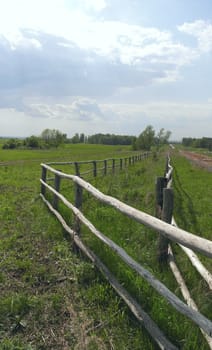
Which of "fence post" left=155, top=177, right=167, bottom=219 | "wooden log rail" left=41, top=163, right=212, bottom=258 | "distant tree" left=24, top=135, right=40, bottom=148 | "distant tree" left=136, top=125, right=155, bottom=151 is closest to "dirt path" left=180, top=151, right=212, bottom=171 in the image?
"fence post" left=155, top=177, right=167, bottom=219

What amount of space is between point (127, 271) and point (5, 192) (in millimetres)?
7919

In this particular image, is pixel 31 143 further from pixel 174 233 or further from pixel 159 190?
pixel 174 233

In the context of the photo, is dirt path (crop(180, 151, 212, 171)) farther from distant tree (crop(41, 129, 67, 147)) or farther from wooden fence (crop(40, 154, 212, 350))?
distant tree (crop(41, 129, 67, 147))

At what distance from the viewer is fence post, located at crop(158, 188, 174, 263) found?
405cm

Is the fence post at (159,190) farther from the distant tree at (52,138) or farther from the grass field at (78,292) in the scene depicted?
the distant tree at (52,138)

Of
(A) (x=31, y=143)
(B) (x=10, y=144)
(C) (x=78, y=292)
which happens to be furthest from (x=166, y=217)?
(A) (x=31, y=143)

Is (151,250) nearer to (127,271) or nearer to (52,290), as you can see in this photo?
(127,271)

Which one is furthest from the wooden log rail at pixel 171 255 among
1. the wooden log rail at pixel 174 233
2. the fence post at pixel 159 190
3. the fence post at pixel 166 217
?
the fence post at pixel 159 190

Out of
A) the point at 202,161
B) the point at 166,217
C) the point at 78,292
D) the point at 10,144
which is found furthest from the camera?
the point at 10,144

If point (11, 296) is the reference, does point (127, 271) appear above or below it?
above

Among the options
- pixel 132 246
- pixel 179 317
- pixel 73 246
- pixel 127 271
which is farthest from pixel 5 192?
pixel 179 317

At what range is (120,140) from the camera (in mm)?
175500

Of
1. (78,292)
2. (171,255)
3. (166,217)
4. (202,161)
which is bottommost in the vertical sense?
(202,161)

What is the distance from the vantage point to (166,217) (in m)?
4.05
